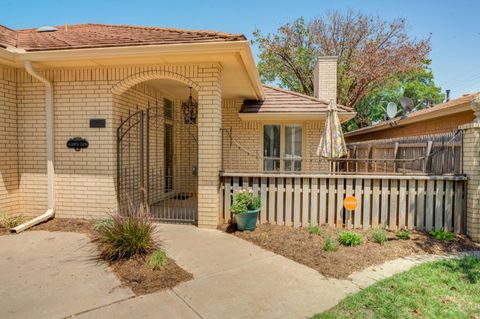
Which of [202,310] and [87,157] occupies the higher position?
[87,157]

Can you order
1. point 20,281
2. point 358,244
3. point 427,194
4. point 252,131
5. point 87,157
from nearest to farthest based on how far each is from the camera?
point 20,281 → point 358,244 → point 427,194 → point 87,157 → point 252,131

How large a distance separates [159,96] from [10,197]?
170 inches

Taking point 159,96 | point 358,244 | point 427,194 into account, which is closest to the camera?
point 358,244

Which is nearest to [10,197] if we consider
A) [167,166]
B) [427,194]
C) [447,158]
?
[167,166]

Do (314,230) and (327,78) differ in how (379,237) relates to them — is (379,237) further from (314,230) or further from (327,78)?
(327,78)

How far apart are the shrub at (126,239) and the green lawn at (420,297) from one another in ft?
8.17

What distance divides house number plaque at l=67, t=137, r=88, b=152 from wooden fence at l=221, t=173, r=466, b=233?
2.97 metres

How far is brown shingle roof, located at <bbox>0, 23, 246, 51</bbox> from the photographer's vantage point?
515cm

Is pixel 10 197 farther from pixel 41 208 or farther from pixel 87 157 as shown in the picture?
pixel 87 157

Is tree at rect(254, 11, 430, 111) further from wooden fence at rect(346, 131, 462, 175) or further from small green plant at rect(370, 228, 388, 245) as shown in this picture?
small green plant at rect(370, 228, 388, 245)

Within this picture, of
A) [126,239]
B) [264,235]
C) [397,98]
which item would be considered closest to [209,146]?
[264,235]

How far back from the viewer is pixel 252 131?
961 centimetres

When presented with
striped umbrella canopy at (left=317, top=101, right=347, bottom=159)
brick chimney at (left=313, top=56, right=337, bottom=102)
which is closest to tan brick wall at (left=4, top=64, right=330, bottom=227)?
striped umbrella canopy at (left=317, top=101, right=347, bottom=159)

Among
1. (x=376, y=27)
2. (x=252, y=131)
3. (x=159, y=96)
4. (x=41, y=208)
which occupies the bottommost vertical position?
(x=41, y=208)
